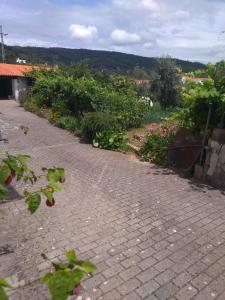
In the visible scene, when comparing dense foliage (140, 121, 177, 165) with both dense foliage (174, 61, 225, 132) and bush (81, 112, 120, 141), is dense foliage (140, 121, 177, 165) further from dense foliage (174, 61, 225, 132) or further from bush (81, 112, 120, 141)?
bush (81, 112, 120, 141)

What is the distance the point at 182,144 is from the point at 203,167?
4.11 ft

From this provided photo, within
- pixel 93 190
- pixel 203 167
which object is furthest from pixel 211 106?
→ pixel 93 190

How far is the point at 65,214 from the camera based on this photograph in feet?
17.2

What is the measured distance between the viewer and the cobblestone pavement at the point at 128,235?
3.48 metres

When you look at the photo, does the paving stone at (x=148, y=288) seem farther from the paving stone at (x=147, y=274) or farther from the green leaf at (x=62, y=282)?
the green leaf at (x=62, y=282)

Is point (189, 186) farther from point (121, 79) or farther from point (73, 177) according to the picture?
point (121, 79)

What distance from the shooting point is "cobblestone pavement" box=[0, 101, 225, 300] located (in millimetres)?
3480

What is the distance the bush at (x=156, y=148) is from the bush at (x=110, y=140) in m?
1.27

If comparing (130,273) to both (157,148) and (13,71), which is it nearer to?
(157,148)

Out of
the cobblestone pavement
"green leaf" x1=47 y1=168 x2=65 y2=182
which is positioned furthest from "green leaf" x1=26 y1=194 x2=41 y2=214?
the cobblestone pavement

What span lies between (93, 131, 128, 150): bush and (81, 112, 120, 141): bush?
0.20 m

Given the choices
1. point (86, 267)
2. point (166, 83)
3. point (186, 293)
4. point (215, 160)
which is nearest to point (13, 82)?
point (166, 83)

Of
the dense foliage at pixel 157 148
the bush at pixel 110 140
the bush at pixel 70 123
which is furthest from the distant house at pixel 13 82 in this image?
the dense foliage at pixel 157 148

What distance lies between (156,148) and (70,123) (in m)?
6.06
